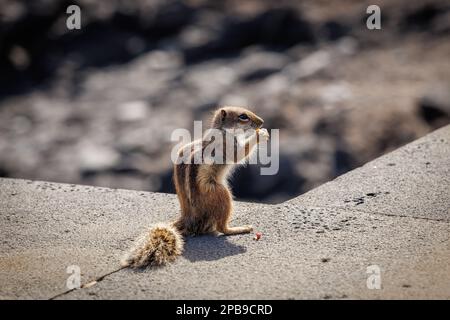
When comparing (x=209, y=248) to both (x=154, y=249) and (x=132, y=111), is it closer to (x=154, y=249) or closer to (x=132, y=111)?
(x=154, y=249)

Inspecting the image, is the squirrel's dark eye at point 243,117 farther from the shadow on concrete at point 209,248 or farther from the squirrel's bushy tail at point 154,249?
the squirrel's bushy tail at point 154,249

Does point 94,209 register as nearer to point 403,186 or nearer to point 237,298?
point 237,298

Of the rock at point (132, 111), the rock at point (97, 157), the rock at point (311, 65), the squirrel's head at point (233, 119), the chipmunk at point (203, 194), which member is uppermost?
the rock at point (311, 65)

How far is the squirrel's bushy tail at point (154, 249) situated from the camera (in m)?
4.32

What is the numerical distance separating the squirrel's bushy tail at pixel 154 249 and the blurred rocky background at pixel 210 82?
10.7 metres

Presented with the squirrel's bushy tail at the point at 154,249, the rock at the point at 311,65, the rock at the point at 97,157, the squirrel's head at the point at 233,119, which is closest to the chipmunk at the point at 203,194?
the squirrel's bushy tail at the point at 154,249

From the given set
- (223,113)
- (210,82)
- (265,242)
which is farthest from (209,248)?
(210,82)

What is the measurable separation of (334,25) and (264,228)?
18.2m

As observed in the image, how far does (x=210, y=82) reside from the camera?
21312 millimetres

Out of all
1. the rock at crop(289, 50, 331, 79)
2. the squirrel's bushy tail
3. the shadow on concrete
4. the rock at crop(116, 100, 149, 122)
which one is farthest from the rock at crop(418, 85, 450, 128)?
the squirrel's bushy tail

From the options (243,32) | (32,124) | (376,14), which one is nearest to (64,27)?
(32,124)

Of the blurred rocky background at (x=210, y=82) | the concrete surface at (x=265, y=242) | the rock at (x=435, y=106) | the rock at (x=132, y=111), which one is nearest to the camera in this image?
the concrete surface at (x=265, y=242)

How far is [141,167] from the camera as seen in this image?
1758cm
